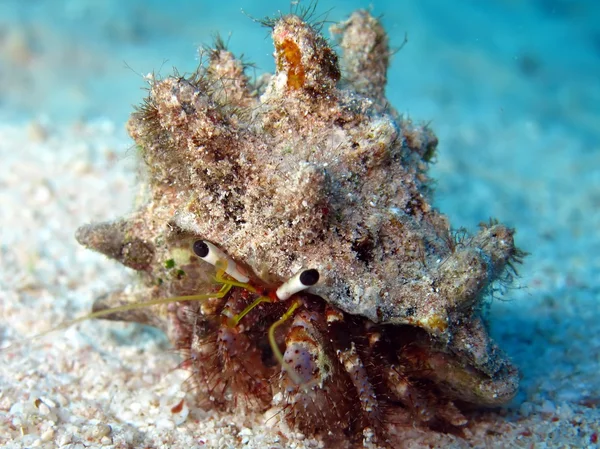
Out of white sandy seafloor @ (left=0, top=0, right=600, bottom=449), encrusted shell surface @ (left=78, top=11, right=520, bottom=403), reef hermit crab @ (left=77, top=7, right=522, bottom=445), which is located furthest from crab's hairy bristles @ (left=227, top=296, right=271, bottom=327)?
white sandy seafloor @ (left=0, top=0, right=600, bottom=449)

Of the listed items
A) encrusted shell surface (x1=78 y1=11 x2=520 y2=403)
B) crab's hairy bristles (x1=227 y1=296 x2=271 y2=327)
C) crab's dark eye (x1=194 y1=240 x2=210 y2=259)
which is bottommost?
crab's hairy bristles (x1=227 y1=296 x2=271 y2=327)

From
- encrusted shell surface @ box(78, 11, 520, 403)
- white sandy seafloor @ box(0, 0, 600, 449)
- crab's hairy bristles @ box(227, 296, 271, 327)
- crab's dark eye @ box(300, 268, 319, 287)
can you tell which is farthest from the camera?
white sandy seafloor @ box(0, 0, 600, 449)

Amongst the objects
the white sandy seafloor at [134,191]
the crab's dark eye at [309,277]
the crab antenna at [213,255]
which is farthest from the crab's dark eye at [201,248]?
the white sandy seafloor at [134,191]

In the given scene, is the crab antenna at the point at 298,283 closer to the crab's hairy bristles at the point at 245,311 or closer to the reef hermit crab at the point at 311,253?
the reef hermit crab at the point at 311,253

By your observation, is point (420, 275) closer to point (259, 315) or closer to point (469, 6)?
point (259, 315)

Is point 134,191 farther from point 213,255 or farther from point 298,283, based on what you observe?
point 298,283

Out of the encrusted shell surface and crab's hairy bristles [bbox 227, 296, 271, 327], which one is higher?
the encrusted shell surface

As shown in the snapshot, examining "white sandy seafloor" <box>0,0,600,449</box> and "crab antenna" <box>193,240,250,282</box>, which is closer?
"crab antenna" <box>193,240,250,282</box>

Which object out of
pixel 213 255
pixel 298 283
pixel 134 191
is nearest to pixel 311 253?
pixel 298 283

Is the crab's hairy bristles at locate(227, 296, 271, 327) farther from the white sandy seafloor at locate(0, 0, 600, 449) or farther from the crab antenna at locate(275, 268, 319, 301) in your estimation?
the white sandy seafloor at locate(0, 0, 600, 449)

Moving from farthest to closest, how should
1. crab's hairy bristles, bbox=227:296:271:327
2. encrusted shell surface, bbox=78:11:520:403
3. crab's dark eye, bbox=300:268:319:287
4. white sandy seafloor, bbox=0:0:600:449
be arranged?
white sandy seafloor, bbox=0:0:600:449, crab's hairy bristles, bbox=227:296:271:327, encrusted shell surface, bbox=78:11:520:403, crab's dark eye, bbox=300:268:319:287
